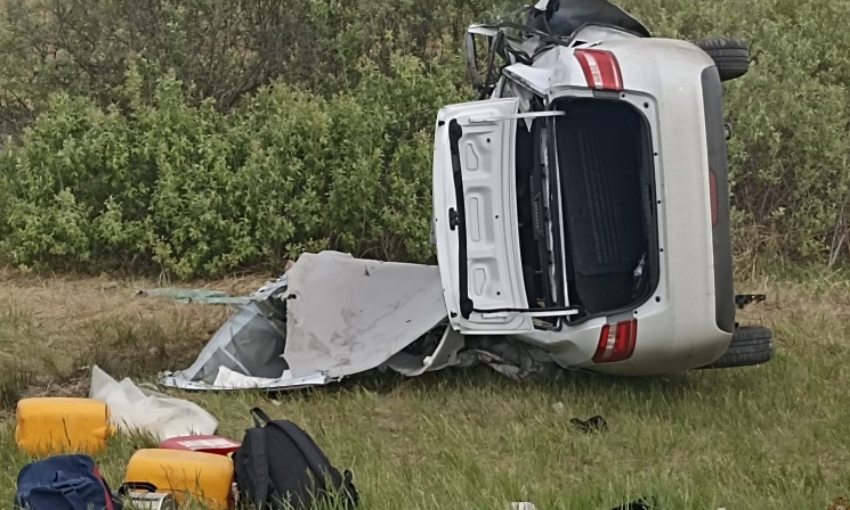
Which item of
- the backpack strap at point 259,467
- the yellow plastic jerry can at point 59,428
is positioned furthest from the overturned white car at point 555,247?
the backpack strap at point 259,467

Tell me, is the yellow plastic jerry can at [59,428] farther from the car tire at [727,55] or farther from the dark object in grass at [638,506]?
the car tire at [727,55]

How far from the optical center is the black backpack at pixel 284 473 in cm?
399

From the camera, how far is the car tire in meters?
5.98

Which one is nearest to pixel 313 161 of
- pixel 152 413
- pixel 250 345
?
pixel 250 345

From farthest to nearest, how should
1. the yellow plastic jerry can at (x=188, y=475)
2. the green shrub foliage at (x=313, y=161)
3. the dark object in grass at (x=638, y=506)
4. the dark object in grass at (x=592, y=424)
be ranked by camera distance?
1. the green shrub foliage at (x=313, y=161)
2. the dark object in grass at (x=592, y=424)
3. the yellow plastic jerry can at (x=188, y=475)
4. the dark object in grass at (x=638, y=506)

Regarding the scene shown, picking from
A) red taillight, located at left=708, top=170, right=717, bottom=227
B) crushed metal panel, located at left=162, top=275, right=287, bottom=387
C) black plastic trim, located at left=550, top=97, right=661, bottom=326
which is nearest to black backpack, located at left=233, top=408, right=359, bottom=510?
black plastic trim, located at left=550, top=97, right=661, bottom=326

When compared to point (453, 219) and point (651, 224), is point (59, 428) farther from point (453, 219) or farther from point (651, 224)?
point (651, 224)

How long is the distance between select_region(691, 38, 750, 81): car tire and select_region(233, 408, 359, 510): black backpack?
3301mm

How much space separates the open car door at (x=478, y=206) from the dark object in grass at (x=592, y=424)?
734 mm

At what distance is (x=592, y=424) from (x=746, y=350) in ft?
3.30

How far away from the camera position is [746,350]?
559 centimetres

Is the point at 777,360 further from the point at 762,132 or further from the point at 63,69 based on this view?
the point at 63,69

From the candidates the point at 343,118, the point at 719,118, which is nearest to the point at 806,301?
the point at 719,118

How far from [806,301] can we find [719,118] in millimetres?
3179
